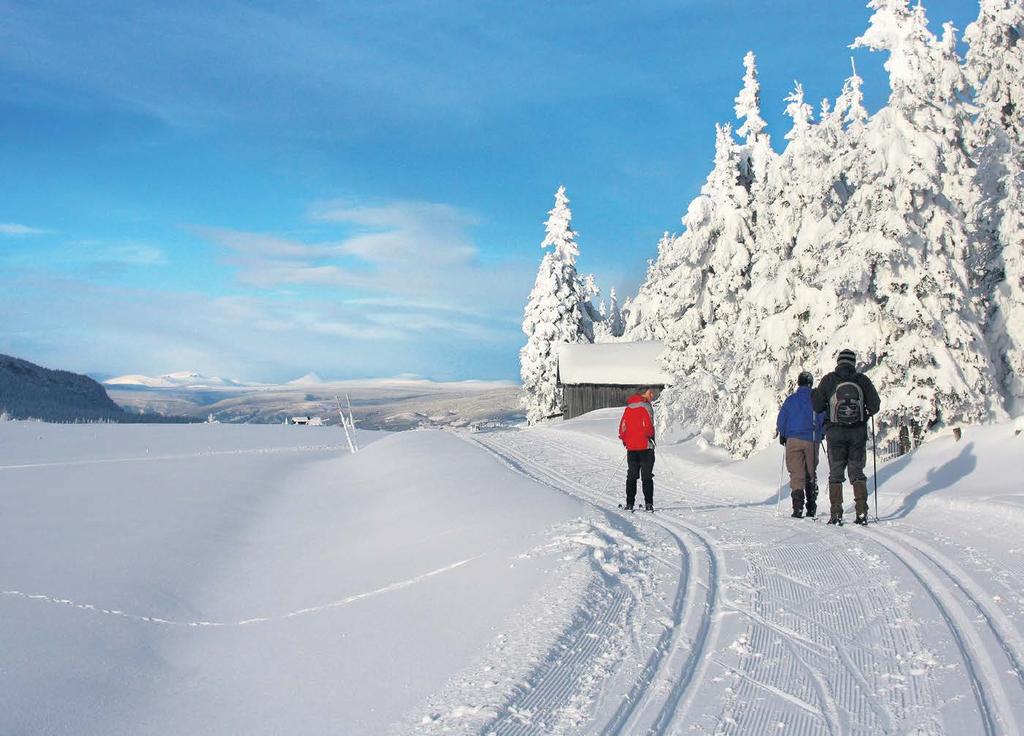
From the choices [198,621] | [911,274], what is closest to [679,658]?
[198,621]

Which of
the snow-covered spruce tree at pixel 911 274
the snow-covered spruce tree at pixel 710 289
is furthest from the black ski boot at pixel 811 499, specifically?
the snow-covered spruce tree at pixel 710 289

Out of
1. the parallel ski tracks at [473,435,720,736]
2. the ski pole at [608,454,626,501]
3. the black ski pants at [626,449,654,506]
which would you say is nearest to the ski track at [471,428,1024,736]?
the parallel ski tracks at [473,435,720,736]

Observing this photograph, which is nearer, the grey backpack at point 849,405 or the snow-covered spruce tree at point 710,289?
the grey backpack at point 849,405

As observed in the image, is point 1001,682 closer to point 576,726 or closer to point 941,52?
point 576,726

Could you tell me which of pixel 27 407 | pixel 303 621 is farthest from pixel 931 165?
pixel 27 407

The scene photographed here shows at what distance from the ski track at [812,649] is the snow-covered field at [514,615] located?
0.02 metres

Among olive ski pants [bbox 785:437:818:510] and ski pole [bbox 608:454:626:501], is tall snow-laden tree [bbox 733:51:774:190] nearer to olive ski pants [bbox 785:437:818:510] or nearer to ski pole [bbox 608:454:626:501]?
ski pole [bbox 608:454:626:501]

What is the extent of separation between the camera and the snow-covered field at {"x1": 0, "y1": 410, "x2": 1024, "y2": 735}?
4516 mm

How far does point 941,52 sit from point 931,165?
5025mm

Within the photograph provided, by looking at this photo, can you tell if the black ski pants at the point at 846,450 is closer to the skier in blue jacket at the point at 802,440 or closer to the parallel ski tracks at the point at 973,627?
the skier in blue jacket at the point at 802,440

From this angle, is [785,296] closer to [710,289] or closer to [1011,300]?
[1011,300]

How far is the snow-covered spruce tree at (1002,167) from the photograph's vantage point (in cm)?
2069

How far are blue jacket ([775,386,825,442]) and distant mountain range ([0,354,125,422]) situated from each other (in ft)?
162

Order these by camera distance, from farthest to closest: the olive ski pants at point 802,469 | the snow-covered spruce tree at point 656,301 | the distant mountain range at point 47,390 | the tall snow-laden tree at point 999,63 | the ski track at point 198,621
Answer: the distant mountain range at point 47,390
the snow-covered spruce tree at point 656,301
the tall snow-laden tree at point 999,63
the olive ski pants at point 802,469
the ski track at point 198,621
